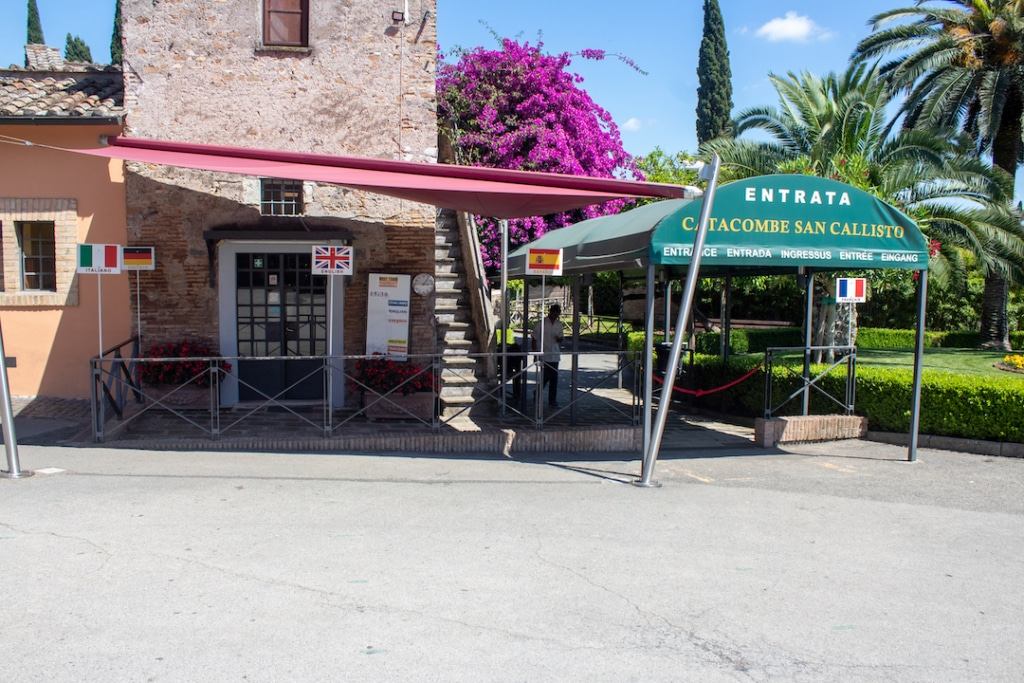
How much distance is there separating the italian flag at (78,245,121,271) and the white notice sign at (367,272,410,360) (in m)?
3.32

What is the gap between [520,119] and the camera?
832 inches

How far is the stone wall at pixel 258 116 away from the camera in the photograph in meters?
11.7

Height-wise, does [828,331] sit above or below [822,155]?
below

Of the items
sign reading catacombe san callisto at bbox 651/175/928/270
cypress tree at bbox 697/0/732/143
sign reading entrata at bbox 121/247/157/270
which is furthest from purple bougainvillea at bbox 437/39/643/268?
cypress tree at bbox 697/0/732/143

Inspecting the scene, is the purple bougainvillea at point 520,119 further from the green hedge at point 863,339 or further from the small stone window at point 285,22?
the small stone window at point 285,22

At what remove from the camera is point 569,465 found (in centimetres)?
939

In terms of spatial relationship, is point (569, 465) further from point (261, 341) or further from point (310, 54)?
point (310, 54)

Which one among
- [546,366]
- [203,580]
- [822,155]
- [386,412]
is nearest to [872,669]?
[203,580]

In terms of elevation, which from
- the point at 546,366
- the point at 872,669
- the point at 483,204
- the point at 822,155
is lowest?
the point at 872,669

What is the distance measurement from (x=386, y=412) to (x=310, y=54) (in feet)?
17.0

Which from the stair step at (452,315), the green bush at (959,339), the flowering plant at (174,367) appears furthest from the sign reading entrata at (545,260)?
the green bush at (959,339)

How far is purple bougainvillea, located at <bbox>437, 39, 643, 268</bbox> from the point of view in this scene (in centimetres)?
2066

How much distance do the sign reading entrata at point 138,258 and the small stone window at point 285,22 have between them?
3407 millimetres

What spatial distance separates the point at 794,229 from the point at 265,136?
7307 millimetres
